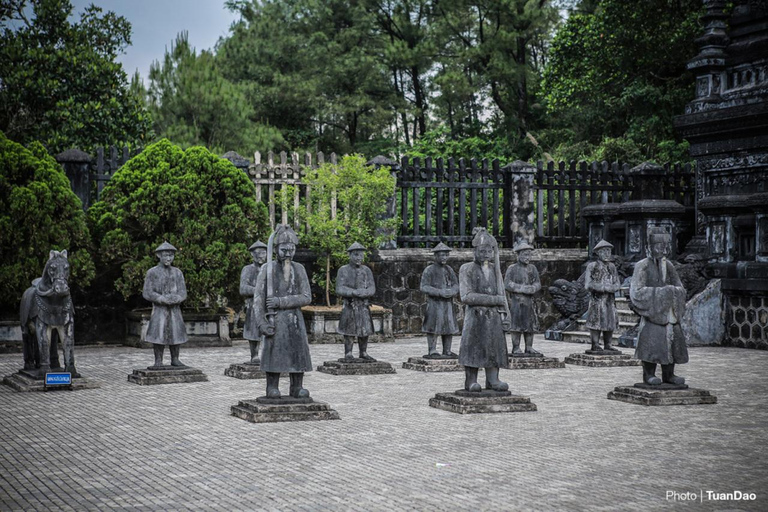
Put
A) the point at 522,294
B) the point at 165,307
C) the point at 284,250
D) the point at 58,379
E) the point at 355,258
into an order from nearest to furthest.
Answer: the point at 284,250
the point at 58,379
the point at 165,307
the point at 355,258
the point at 522,294

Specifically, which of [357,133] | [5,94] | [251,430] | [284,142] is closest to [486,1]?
[357,133]

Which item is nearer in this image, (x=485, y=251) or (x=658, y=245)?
(x=485, y=251)

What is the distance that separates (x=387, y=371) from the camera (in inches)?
541

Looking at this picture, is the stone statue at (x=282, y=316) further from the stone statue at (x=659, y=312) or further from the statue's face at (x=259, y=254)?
the stone statue at (x=659, y=312)

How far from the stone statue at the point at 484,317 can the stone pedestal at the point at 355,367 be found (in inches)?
128

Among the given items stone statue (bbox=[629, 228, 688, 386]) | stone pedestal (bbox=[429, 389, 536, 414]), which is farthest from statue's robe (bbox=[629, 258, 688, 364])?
Answer: stone pedestal (bbox=[429, 389, 536, 414])

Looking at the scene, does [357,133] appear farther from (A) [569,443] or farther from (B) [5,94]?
(A) [569,443]

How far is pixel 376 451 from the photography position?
8.00m

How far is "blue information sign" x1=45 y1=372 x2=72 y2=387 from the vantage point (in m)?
11.5

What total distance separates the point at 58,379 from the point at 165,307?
187 centimetres

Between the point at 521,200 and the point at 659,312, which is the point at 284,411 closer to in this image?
the point at 659,312

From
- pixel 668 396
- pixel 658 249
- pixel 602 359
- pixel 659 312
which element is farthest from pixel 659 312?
pixel 602 359

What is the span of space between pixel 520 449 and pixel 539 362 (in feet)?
21.0

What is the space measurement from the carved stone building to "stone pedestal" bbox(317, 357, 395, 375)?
299 inches
